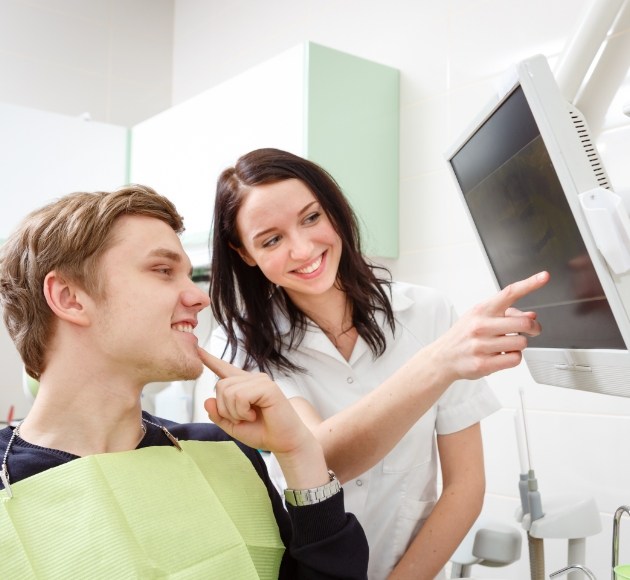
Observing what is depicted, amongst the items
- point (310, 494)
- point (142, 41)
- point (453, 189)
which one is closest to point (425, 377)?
point (310, 494)

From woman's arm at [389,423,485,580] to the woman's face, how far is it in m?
0.42

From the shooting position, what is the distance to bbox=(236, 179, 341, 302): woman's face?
4.46 ft

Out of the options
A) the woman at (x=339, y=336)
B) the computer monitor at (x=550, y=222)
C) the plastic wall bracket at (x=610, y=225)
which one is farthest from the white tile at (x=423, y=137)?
the plastic wall bracket at (x=610, y=225)

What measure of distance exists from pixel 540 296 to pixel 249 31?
8.30ft

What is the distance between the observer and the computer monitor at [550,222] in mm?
823

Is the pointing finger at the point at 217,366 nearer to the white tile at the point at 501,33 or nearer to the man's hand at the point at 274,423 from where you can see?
the man's hand at the point at 274,423

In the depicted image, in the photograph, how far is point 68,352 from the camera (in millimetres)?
1175

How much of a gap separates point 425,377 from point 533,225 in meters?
0.28

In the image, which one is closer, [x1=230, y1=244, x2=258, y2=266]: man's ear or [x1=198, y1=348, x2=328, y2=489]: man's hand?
[x1=198, y1=348, x2=328, y2=489]: man's hand

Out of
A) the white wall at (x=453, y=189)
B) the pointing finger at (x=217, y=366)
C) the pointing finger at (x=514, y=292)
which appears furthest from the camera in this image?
the white wall at (x=453, y=189)

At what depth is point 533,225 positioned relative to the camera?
1.00m

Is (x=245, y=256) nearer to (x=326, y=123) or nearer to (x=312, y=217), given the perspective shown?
(x=312, y=217)

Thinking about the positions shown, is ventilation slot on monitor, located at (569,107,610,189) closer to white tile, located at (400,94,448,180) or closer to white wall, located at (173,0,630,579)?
white wall, located at (173,0,630,579)

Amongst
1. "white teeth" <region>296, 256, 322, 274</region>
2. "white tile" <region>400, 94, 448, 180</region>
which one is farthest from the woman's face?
"white tile" <region>400, 94, 448, 180</region>
